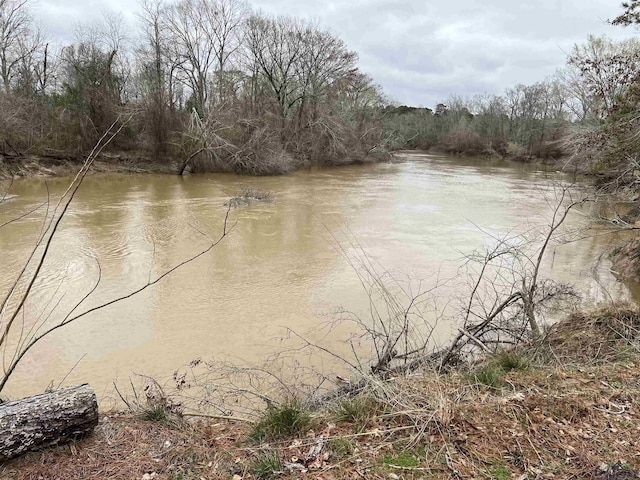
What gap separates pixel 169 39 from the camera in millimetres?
23047

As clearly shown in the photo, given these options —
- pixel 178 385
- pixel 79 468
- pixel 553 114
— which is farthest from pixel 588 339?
pixel 553 114

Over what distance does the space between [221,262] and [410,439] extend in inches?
243

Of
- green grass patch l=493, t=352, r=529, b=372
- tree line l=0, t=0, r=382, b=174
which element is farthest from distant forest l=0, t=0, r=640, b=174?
green grass patch l=493, t=352, r=529, b=372

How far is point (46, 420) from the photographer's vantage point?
229 centimetres

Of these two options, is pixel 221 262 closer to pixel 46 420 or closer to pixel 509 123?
pixel 46 420

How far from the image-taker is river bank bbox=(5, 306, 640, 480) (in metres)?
2.05

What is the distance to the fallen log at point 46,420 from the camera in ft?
7.18

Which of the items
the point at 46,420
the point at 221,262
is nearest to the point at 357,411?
the point at 46,420

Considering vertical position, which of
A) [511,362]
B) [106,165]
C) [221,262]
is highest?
[106,165]

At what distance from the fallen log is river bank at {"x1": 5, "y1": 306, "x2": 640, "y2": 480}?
7 centimetres

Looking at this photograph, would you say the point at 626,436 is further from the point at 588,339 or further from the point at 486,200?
the point at 486,200

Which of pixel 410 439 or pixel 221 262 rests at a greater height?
pixel 410 439

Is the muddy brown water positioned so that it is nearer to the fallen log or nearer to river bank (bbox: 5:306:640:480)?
the fallen log

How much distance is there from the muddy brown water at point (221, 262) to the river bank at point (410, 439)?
1734 mm
